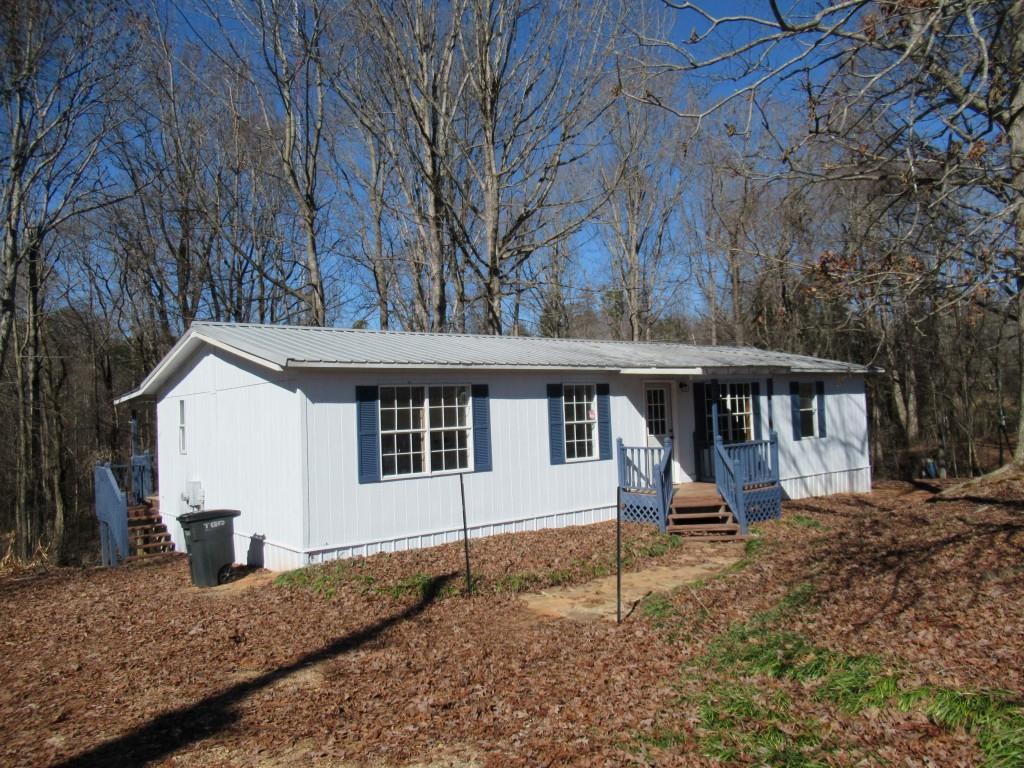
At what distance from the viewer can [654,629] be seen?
685 cm

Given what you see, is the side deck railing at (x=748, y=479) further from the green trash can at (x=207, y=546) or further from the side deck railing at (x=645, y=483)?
the green trash can at (x=207, y=546)

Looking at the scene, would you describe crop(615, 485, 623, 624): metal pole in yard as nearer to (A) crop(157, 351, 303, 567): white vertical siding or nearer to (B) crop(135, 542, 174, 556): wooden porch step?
(A) crop(157, 351, 303, 567): white vertical siding

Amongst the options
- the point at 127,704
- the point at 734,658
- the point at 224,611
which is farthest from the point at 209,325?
the point at 734,658

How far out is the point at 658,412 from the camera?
14102mm

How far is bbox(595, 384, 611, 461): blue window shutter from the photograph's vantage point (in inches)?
505

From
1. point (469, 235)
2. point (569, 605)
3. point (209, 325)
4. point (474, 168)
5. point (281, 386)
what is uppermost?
point (474, 168)

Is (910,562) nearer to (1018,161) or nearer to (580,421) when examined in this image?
(1018,161)

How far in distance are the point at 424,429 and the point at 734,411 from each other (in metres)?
6.99

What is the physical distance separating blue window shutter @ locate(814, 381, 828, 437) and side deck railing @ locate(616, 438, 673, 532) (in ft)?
16.8

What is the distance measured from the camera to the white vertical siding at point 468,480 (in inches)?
384

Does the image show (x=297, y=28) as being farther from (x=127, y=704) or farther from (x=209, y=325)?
(x=127, y=704)

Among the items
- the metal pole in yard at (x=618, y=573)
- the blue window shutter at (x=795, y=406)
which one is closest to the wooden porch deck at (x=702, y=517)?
the metal pole in yard at (x=618, y=573)

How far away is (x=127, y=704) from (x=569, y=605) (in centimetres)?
447

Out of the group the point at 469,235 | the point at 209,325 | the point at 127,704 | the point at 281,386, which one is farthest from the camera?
the point at 469,235
